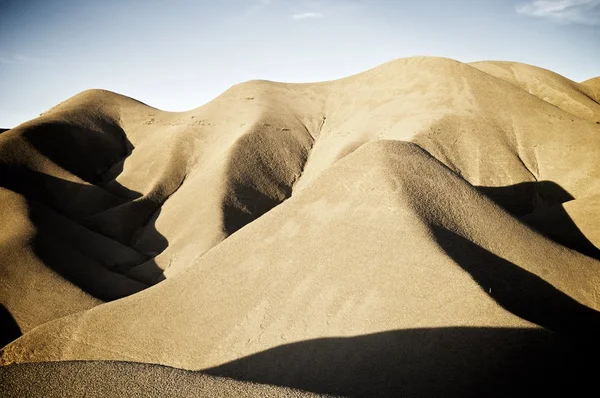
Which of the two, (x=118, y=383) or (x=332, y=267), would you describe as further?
(x=332, y=267)

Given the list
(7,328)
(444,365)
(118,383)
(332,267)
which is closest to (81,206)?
(7,328)

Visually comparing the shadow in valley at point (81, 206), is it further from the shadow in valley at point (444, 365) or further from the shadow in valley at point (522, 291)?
the shadow in valley at point (522, 291)

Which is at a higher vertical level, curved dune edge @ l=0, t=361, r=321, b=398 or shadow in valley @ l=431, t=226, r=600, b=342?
curved dune edge @ l=0, t=361, r=321, b=398

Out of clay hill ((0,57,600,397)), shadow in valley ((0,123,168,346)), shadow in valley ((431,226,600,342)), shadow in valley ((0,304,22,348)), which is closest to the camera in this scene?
clay hill ((0,57,600,397))

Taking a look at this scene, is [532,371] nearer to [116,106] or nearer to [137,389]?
[137,389]

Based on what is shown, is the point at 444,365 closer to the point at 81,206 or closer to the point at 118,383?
the point at 118,383

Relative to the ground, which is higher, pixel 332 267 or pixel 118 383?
pixel 118 383

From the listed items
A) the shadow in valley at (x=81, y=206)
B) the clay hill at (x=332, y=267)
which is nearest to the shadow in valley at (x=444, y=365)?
the clay hill at (x=332, y=267)

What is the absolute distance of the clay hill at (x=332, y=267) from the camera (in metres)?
6.05

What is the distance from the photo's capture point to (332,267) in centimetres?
887

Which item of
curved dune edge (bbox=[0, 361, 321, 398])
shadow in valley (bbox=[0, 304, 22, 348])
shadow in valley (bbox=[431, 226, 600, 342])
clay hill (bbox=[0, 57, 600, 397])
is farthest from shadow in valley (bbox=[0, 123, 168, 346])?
shadow in valley (bbox=[431, 226, 600, 342])

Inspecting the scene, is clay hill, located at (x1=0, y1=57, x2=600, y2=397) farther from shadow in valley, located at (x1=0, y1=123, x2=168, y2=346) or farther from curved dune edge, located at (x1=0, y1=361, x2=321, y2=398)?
shadow in valley, located at (x1=0, y1=123, x2=168, y2=346)

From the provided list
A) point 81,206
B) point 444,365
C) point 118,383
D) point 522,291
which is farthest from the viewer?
point 81,206

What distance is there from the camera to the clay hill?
238 inches
